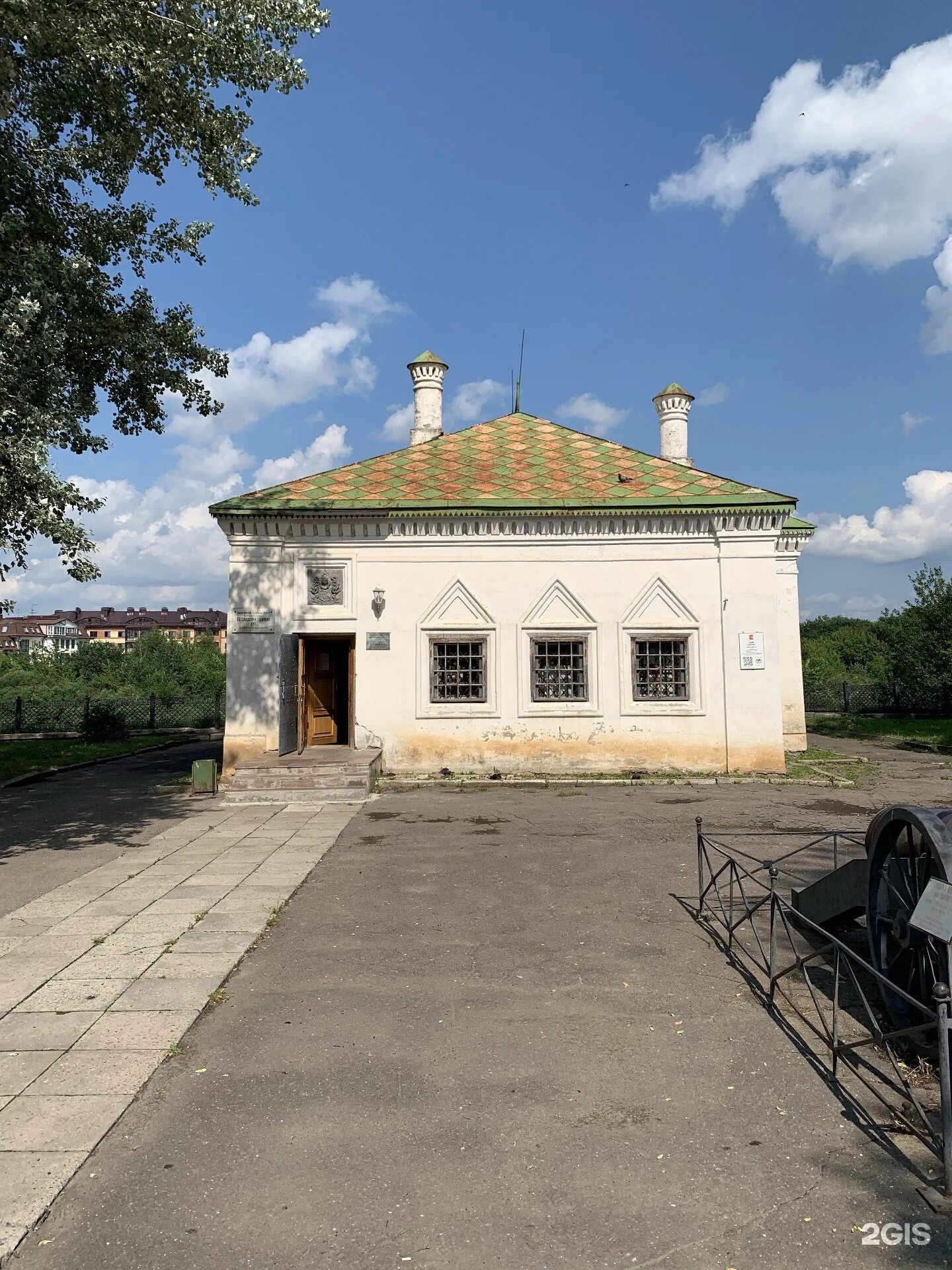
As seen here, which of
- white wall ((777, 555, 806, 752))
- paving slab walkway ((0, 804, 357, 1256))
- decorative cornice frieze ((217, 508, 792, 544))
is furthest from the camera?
white wall ((777, 555, 806, 752))

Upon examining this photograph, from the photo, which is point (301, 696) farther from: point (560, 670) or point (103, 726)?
point (103, 726)

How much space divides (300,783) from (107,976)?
7430 mm

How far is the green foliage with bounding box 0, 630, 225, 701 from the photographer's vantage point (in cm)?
4559

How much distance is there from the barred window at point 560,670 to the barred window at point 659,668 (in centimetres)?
96

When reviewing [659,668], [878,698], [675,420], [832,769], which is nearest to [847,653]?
[878,698]

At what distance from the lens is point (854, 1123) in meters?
3.89

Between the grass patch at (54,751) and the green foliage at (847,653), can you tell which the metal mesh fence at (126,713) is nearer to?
the grass patch at (54,751)

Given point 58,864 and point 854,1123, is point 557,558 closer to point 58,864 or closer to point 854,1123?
point 58,864

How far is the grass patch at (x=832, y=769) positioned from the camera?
14.8 meters

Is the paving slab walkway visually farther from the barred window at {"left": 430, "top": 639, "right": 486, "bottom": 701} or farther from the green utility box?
the barred window at {"left": 430, "top": 639, "right": 486, "bottom": 701}

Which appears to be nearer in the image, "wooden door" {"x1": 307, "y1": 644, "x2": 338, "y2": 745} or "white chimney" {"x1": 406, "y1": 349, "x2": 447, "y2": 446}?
"wooden door" {"x1": 307, "y1": 644, "x2": 338, "y2": 745}

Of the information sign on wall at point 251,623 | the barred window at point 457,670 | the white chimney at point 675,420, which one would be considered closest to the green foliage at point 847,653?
the white chimney at point 675,420

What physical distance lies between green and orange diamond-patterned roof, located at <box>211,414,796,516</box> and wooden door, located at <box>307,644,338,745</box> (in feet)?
10.4

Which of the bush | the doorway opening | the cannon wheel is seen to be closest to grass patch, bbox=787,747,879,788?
the doorway opening
